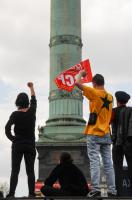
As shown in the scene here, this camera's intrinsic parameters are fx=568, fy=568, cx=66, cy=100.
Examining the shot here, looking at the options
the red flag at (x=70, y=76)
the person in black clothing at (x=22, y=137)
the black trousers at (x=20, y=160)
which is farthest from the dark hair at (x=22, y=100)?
the red flag at (x=70, y=76)

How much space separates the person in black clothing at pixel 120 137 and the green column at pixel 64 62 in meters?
19.4

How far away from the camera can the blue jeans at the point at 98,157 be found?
430 inches

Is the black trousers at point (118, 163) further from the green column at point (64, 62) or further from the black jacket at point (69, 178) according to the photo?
the green column at point (64, 62)

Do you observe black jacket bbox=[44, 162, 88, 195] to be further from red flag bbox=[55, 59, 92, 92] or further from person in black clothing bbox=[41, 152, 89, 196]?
red flag bbox=[55, 59, 92, 92]

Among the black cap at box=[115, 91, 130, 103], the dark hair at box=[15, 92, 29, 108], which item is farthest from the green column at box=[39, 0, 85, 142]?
the dark hair at box=[15, 92, 29, 108]

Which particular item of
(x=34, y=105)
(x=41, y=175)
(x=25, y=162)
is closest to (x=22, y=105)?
(x=34, y=105)

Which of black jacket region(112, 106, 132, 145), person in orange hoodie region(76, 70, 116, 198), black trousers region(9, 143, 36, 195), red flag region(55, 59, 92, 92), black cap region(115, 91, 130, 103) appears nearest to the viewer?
person in orange hoodie region(76, 70, 116, 198)

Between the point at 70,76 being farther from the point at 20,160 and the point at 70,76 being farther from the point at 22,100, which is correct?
the point at 20,160

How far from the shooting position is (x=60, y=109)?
106ft

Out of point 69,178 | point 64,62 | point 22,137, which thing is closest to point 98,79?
point 22,137

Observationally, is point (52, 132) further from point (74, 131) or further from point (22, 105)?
point (22, 105)

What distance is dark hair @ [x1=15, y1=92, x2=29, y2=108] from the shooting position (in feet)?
37.5

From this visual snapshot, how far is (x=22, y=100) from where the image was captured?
37.6 feet

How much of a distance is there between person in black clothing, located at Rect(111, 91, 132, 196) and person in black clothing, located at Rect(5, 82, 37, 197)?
166 centimetres
